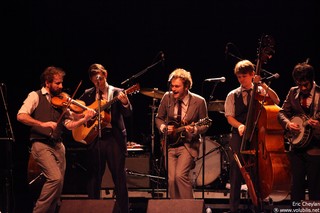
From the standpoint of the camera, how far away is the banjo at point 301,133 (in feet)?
20.9

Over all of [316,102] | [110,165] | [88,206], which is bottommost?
[88,206]

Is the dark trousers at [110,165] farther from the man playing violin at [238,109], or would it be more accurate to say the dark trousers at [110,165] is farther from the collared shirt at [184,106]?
the man playing violin at [238,109]

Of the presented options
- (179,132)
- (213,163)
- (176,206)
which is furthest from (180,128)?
(213,163)

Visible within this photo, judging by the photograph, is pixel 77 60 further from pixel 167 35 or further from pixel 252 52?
pixel 252 52

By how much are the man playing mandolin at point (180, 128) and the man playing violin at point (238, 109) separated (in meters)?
0.42

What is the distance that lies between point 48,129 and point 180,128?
174 centimetres

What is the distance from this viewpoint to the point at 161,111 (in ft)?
24.6

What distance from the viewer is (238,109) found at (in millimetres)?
7496

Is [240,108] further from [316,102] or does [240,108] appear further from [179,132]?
[316,102]

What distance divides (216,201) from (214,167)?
4.46ft

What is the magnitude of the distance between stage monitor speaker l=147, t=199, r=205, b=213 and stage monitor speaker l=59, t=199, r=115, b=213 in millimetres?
453

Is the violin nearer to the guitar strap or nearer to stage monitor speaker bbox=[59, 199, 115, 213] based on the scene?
stage monitor speaker bbox=[59, 199, 115, 213]

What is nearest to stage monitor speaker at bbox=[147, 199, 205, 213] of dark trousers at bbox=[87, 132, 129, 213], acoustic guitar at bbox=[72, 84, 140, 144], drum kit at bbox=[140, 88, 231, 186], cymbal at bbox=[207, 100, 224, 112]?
dark trousers at bbox=[87, 132, 129, 213]

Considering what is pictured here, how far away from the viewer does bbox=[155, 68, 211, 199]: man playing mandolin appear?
23.4ft
